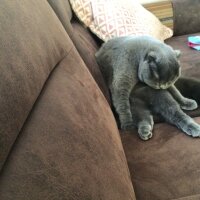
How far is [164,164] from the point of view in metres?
0.82

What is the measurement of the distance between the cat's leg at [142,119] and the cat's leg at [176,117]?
0.05 meters

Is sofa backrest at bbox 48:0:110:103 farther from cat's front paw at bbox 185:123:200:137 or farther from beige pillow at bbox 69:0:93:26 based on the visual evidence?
cat's front paw at bbox 185:123:200:137

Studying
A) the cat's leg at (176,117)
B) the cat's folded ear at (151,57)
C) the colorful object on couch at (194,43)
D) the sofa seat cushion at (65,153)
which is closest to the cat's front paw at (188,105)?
the cat's leg at (176,117)

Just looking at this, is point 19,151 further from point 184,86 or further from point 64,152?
point 184,86

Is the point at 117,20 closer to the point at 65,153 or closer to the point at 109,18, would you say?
the point at 109,18

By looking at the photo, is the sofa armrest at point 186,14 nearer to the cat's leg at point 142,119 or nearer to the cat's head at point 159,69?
the cat's head at point 159,69

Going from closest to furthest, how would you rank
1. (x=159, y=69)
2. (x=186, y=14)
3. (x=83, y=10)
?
(x=159, y=69)
(x=83, y=10)
(x=186, y=14)

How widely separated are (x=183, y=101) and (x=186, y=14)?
39.2 inches

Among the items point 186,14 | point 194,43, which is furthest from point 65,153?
point 186,14

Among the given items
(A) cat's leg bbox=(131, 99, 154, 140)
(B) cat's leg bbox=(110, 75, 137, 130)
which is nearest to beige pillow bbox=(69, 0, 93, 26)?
(B) cat's leg bbox=(110, 75, 137, 130)

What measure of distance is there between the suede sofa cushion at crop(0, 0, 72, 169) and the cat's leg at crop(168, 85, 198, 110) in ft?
1.77

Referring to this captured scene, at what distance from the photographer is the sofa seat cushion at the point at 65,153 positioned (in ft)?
1.51

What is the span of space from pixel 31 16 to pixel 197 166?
570 millimetres

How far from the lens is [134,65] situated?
1149mm
